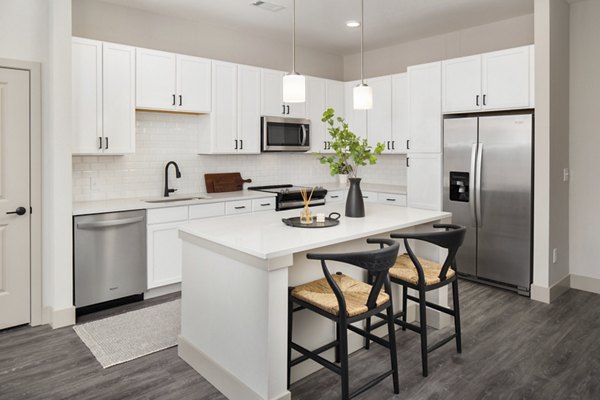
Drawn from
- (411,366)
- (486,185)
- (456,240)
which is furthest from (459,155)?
(411,366)

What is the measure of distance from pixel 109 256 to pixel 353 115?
3702 millimetres

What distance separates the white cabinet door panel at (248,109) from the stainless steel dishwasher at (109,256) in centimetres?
158

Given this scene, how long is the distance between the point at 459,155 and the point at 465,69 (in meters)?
0.89

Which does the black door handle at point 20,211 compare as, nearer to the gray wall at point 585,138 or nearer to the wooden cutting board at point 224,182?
the wooden cutting board at point 224,182

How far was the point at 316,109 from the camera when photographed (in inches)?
232

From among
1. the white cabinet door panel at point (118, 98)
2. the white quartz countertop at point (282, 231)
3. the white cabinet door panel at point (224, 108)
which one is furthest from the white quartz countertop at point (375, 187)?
the white cabinet door panel at point (118, 98)

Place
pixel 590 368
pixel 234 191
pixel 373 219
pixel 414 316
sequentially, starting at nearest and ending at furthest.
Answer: pixel 590 368 → pixel 373 219 → pixel 414 316 → pixel 234 191

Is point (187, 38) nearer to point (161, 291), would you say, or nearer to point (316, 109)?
point (316, 109)

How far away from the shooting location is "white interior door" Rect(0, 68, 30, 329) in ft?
11.3

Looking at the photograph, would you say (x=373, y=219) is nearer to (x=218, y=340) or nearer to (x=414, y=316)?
(x=414, y=316)

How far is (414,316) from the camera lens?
3.63m

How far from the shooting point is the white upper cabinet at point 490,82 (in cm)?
420

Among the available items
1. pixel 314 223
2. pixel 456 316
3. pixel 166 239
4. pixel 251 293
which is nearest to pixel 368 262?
pixel 251 293

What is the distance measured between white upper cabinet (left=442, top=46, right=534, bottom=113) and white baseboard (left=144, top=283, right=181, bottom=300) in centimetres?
339
